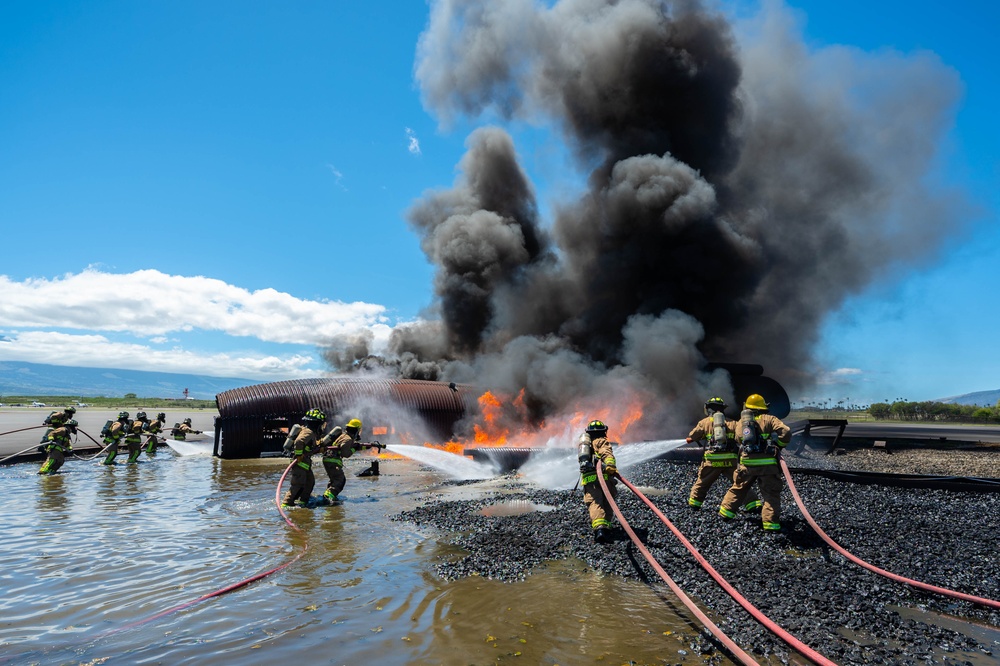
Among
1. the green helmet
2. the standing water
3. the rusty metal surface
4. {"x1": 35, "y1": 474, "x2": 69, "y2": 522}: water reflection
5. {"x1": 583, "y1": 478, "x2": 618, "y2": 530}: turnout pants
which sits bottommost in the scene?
{"x1": 35, "y1": 474, "x2": 69, "y2": 522}: water reflection

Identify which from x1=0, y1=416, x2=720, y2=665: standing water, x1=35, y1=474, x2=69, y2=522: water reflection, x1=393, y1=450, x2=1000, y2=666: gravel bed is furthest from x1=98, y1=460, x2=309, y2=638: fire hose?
x1=35, y1=474, x2=69, y2=522: water reflection

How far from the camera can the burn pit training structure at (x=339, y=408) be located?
75.8 ft

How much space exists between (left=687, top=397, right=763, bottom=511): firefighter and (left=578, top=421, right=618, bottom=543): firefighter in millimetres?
2078

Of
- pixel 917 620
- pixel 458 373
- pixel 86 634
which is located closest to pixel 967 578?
pixel 917 620

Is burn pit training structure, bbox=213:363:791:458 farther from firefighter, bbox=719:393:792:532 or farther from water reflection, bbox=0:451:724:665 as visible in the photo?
firefighter, bbox=719:393:792:532

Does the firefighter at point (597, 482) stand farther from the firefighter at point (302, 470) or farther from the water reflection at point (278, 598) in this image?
the firefighter at point (302, 470)

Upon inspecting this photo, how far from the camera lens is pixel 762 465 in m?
A: 8.87

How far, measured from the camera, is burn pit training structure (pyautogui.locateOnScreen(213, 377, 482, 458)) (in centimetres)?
2309

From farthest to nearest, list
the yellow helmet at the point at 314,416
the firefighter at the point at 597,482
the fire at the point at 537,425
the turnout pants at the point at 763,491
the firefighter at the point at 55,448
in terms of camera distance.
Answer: the fire at the point at 537,425 → the firefighter at the point at 55,448 → the yellow helmet at the point at 314,416 → the turnout pants at the point at 763,491 → the firefighter at the point at 597,482

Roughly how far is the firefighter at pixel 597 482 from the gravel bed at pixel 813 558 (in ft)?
0.83

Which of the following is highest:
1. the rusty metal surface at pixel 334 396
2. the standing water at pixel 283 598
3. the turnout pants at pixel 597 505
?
the rusty metal surface at pixel 334 396

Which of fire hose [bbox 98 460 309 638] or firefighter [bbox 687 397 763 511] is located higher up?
firefighter [bbox 687 397 763 511]

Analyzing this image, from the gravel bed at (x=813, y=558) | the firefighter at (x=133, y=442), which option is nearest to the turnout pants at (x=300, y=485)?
the gravel bed at (x=813, y=558)

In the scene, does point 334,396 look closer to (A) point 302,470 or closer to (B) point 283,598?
(A) point 302,470
